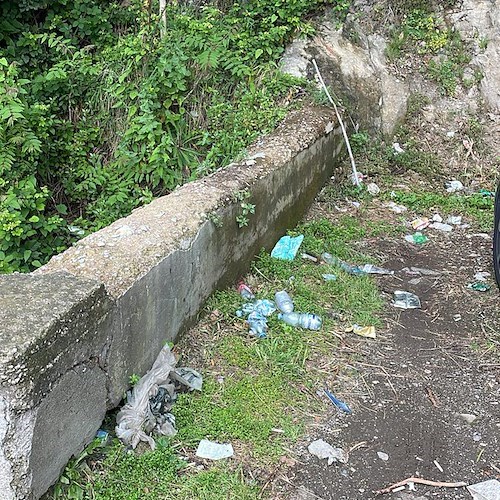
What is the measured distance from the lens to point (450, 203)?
5.39 meters

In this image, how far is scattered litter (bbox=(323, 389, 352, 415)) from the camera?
3.11 meters

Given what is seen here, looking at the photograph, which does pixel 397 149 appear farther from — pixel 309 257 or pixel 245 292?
pixel 245 292

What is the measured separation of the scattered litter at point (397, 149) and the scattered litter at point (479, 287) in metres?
2.09

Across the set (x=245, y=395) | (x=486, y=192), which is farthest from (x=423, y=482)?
(x=486, y=192)

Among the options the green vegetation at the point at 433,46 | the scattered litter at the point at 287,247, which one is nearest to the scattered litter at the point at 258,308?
the scattered litter at the point at 287,247

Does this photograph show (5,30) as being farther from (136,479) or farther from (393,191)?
(136,479)

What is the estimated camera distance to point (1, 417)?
2053mm

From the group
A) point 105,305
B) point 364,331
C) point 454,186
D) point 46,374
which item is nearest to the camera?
point 46,374

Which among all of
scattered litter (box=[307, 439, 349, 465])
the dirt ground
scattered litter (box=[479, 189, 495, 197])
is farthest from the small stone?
scattered litter (box=[479, 189, 495, 197])

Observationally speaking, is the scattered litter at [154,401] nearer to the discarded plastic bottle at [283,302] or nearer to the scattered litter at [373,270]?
the discarded plastic bottle at [283,302]

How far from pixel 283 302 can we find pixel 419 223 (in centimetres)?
179

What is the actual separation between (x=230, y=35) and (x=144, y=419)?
155 inches

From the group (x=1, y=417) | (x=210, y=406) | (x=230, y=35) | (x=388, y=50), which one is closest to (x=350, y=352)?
(x=210, y=406)

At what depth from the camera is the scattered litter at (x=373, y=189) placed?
219 inches
